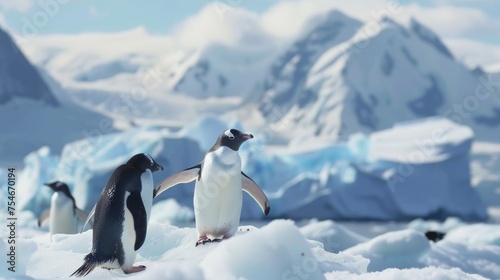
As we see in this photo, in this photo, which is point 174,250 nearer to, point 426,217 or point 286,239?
point 286,239

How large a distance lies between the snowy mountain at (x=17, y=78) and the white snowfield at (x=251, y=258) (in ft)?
188

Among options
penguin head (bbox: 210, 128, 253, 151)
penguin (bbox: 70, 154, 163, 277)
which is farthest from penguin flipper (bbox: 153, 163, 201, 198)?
penguin (bbox: 70, 154, 163, 277)

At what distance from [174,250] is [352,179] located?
2691 centimetres

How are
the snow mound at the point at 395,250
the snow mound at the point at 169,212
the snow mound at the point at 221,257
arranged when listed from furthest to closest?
1. the snow mound at the point at 169,212
2. the snow mound at the point at 395,250
3. the snow mound at the point at 221,257

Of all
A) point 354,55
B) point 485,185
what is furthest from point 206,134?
point 354,55

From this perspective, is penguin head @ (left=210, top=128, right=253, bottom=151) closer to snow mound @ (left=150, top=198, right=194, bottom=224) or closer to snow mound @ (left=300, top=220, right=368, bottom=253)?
snow mound @ (left=300, top=220, right=368, bottom=253)

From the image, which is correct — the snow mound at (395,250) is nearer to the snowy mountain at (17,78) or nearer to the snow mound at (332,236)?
the snow mound at (332,236)

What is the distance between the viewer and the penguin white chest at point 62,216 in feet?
29.6

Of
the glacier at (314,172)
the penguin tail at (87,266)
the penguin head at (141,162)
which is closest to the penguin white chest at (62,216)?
the penguin head at (141,162)

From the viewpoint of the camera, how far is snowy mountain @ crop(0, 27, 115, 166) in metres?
62.7

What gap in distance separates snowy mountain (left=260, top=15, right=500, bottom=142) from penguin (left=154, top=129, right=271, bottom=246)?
84.3m

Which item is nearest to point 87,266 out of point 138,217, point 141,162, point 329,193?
point 138,217

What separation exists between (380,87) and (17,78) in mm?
47157

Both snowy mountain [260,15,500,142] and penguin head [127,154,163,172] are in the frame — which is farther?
snowy mountain [260,15,500,142]
